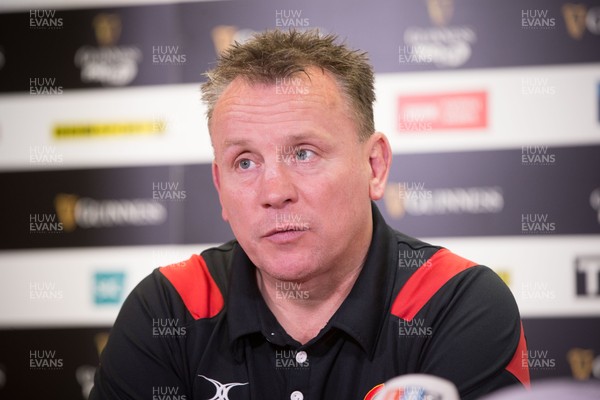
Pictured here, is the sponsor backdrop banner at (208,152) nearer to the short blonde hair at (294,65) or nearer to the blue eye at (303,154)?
the short blonde hair at (294,65)

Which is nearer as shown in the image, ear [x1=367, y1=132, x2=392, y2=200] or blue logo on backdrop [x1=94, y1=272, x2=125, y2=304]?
ear [x1=367, y1=132, x2=392, y2=200]

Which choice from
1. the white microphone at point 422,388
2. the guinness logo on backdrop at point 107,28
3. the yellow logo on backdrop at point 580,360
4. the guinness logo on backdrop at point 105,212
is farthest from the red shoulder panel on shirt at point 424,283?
the guinness logo on backdrop at point 107,28

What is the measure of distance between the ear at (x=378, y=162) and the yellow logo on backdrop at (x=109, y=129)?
1.30 m

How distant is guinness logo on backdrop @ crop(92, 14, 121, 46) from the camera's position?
277 centimetres

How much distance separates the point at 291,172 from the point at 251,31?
1.37 m

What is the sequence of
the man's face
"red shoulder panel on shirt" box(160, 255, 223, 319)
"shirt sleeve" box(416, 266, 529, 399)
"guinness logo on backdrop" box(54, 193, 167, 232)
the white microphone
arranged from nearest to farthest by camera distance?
the white microphone → "shirt sleeve" box(416, 266, 529, 399) → the man's face → "red shoulder panel on shirt" box(160, 255, 223, 319) → "guinness logo on backdrop" box(54, 193, 167, 232)

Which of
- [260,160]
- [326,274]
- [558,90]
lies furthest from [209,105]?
[558,90]

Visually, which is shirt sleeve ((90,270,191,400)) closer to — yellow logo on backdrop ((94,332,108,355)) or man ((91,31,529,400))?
man ((91,31,529,400))

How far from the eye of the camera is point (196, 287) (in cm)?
162

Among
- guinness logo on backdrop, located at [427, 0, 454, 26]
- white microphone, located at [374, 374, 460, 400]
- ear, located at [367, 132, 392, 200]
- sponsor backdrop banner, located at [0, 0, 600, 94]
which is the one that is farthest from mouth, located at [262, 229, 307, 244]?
guinness logo on backdrop, located at [427, 0, 454, 26]

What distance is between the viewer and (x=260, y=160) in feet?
4.81

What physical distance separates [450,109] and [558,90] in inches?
15.2

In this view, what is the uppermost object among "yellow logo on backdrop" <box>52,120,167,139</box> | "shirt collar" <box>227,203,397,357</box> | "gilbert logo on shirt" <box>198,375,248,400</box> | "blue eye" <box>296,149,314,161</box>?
"yellow logo on backdrop" <box>52,120,167,139</box>

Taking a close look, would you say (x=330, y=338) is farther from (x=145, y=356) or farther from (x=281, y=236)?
(x=145, y=356)
